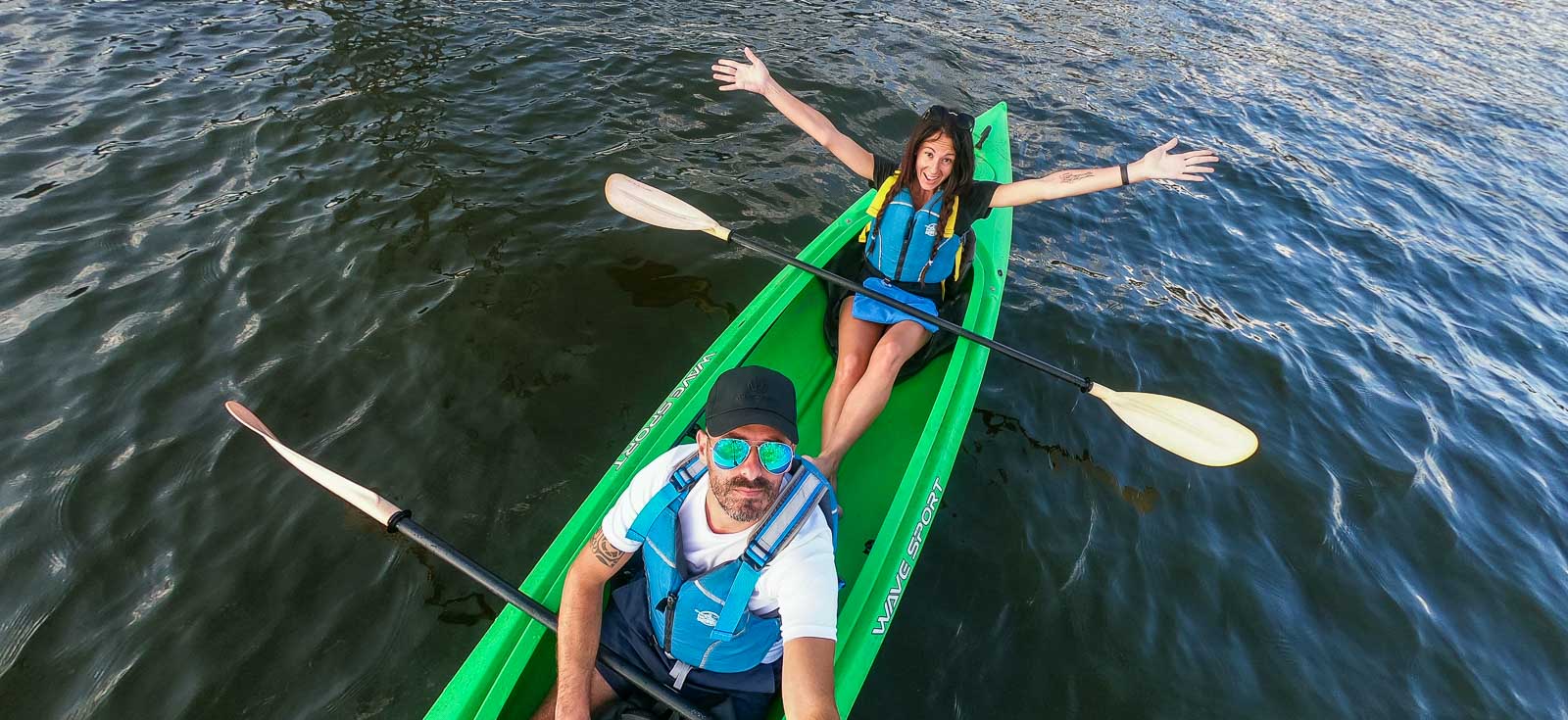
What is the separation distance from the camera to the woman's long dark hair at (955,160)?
4145 mm

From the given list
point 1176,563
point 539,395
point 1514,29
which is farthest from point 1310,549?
point 1514,29

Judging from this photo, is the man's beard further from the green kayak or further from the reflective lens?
the green kayak

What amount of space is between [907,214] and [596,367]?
7.71 feet

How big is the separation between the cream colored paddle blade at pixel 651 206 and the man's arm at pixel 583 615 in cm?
304

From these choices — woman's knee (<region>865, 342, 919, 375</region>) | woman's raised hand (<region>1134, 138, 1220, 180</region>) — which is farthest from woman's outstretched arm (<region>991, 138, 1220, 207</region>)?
woman's knee (<region>865, 342, 919, 375</region>)

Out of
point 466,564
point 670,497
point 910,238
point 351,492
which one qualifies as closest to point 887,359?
point 910,238

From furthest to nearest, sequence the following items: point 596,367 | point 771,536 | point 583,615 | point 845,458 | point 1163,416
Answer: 1. point 596,367
2. point 1163,416
3. point 845,458
4. point 583,615
5. point 771,536

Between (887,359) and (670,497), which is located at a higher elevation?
(670,497)

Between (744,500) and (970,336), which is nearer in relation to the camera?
(744,500)

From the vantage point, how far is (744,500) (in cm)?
236

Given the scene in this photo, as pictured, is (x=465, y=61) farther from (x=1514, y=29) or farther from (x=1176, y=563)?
(x=1514, y=29)

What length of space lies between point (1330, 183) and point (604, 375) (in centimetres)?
926

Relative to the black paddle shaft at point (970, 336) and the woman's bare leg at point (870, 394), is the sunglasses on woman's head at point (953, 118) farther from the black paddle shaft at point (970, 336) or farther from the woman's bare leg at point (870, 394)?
the woman's bare leg at point (870, 394)

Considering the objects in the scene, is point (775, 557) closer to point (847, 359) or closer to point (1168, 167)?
point (847, 359)
